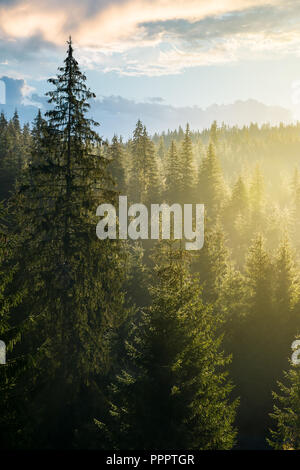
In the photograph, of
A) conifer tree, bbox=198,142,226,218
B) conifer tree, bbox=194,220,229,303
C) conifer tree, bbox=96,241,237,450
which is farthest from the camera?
conifer tree, bbox=198,142,226,218

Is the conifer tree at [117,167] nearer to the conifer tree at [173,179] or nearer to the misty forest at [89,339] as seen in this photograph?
the conifer tree at [173,179]

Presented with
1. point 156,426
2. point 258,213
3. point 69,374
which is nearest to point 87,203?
point 69,374

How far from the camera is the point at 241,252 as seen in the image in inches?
1877

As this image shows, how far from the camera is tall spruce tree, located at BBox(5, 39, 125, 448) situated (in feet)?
41.6

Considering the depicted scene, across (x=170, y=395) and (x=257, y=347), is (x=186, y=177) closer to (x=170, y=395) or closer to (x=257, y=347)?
(x=257, y=347)

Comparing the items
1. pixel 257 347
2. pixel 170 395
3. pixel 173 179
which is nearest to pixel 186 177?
pixel 173 179

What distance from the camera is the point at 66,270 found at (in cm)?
1288

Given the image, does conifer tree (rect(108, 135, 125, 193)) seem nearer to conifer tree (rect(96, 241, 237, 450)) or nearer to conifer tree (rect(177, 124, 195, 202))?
conifer tree (rect(177, 124, 195, 202))

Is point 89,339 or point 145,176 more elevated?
point 145,176

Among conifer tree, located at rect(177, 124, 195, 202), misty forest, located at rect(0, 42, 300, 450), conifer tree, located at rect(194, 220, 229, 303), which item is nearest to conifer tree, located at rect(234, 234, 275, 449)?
misty forest, located at rect(0, 42, 300, 450)

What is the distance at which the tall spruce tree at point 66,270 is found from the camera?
12.7m

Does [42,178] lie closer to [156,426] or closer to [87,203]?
[87,203]

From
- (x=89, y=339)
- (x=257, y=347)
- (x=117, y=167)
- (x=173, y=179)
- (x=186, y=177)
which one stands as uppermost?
(x=117, y=167)
